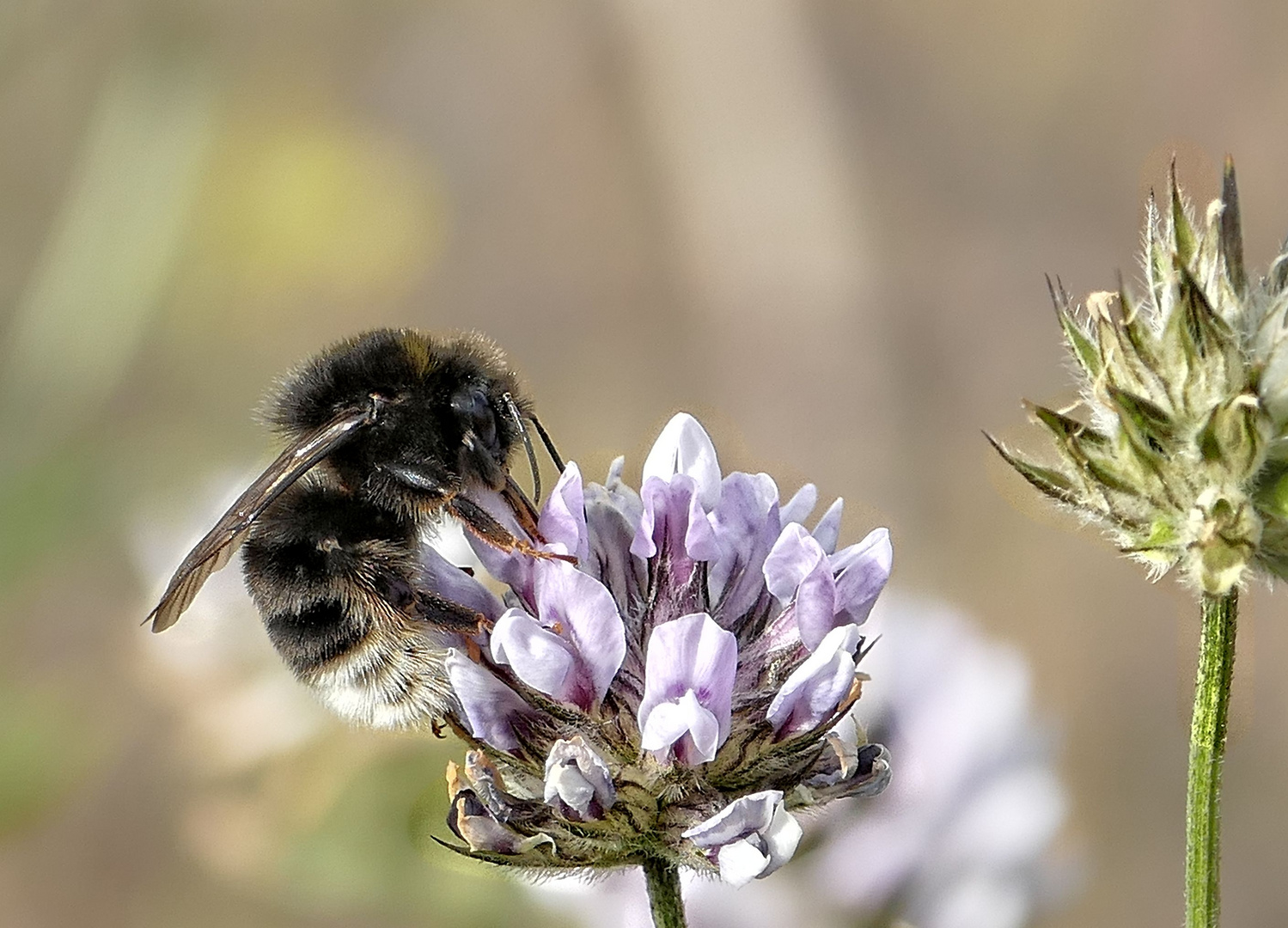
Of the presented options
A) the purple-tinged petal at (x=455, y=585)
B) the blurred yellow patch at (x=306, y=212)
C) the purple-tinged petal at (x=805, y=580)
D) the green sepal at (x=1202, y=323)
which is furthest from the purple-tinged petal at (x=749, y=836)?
the blurred yellow patch at (x=306, y=212)

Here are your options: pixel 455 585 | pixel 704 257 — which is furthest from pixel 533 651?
pixel 704 257

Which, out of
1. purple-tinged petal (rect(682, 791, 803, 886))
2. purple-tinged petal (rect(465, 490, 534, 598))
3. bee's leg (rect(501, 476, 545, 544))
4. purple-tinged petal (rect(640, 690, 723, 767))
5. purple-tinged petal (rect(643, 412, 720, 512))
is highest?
purple-tinged petal (rect(643, 412, 720, 512))

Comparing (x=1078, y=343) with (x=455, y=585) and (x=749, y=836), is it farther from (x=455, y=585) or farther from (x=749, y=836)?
(x=455, y=585)

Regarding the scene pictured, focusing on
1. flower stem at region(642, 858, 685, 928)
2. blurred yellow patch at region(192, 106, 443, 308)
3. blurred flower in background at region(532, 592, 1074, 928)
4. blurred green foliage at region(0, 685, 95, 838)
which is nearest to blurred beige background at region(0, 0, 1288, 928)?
blurred yellow patch at region(192, 106, 443, 308)

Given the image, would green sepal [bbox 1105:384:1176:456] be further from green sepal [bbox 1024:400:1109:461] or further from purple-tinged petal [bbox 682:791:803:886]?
purple-tinged petal [bbox 682:791:803:886]

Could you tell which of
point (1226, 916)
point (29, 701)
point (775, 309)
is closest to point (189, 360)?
point (775, 309)

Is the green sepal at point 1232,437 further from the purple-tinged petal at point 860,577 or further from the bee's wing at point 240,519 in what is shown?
the bee's wing at point 240,519

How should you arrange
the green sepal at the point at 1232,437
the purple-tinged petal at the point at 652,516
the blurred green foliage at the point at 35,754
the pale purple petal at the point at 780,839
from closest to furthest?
the green sepal at the point at 1232,437 < the pale purple petal at the point at 780,839 < the purple-tinged petal at the point at 652,516 < the blurred green foliage at the point at 35,754
